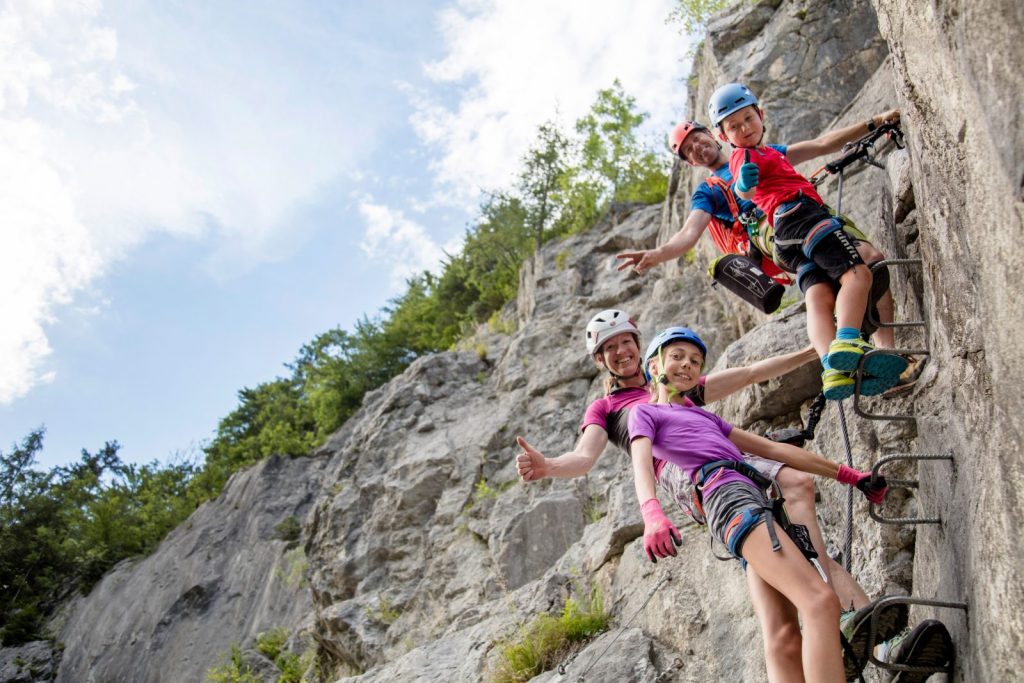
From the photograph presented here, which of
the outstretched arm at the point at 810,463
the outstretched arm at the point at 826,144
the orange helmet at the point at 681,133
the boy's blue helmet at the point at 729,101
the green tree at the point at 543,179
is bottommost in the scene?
the outstretched arm at the point at 810,463

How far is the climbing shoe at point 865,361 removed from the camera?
4.60m

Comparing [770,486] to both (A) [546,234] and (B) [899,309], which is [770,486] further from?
(A) [546,234]

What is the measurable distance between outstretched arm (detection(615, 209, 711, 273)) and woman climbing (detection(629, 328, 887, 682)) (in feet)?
2.54

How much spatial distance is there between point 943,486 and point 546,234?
68.3 ft

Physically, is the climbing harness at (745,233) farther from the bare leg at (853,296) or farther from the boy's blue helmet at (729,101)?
the bare leg at (853,296)

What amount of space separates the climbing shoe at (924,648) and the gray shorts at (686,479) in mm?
1143

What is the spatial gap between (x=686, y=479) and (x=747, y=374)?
4.46 ft

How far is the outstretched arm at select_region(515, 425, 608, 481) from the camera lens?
459 cm

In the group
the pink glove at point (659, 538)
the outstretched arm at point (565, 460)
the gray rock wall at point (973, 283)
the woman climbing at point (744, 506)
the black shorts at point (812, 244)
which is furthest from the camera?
the black shorts at point (812, 244)

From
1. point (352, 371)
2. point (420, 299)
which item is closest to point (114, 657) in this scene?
point (352, 371)

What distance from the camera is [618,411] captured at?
5562 millimetres

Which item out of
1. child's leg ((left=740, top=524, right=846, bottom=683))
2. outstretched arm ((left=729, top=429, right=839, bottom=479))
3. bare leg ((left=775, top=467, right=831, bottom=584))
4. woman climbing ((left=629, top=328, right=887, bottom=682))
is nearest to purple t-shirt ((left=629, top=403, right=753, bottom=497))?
woman climbing ((left=629, top=328, right=887, bottom=682))

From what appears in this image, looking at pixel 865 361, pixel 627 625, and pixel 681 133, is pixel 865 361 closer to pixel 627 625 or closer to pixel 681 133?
pixel 681 133

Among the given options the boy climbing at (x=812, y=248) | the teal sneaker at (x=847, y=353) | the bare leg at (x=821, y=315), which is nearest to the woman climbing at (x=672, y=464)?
the bare leg at (x=821, y=315)
